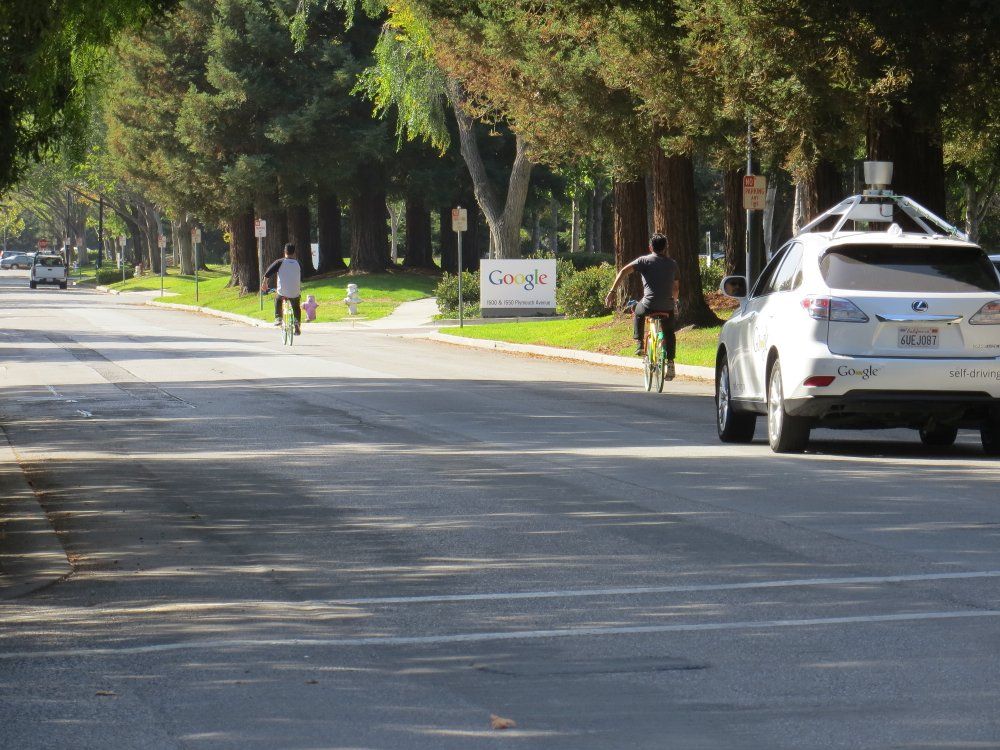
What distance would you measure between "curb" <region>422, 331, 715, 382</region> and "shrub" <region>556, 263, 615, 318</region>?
3360 mm

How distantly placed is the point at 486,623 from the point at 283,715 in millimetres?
1843

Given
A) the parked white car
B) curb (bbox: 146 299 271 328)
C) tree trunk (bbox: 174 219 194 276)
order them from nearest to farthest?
curb (bbox: 146 299 271 328), the parked white car, tree trunk (bbox: 174 219 194 276)

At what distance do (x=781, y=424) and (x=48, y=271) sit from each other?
8391cm

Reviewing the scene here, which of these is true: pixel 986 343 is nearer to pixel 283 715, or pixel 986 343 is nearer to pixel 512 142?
pixel 283 715

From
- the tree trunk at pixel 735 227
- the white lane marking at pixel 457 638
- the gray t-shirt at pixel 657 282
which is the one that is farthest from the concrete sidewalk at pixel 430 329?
the white lane marking at pixel 457 638

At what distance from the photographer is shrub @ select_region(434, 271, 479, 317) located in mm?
49062

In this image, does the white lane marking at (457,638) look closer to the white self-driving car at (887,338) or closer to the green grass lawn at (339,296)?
the white self-driving car at (887,338)

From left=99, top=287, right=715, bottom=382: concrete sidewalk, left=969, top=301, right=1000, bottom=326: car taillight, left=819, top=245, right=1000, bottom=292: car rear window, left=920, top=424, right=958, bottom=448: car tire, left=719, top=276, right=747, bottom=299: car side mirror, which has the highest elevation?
left=819, top=245, right=1000, bottom=292: car rear window

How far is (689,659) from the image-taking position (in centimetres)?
708

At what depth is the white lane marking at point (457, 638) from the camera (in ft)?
24.1

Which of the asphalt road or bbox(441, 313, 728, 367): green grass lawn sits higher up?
the asphalt road

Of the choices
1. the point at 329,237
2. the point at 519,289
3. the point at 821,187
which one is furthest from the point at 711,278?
the point at 329,237

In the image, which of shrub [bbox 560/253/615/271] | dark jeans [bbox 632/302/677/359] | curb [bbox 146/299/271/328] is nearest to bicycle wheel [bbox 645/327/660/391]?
dark jeans [bbox 632/302/677/359]

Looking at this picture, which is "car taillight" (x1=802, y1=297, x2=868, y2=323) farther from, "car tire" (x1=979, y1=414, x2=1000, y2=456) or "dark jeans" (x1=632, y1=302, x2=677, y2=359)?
"dark jeans" (x1=632, y1=302, x2=677, y2=359)
